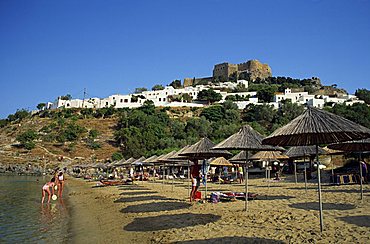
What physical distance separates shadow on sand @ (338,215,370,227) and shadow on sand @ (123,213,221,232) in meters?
3.02

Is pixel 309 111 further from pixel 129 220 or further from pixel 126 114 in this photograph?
pixel 126 114

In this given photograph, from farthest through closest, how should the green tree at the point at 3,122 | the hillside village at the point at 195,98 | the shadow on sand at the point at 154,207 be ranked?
the hillside village at the point at 195,98
the green tree at the point at 3,122
the shadow on sand at the point at 154,207

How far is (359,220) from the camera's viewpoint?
23.9 ft

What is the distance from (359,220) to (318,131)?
298 cm

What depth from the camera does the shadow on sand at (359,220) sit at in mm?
6904

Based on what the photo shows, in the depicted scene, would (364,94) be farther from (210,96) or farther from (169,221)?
(169,221)

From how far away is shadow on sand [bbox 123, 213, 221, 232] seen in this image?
779cm

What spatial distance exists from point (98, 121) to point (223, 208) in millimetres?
71617

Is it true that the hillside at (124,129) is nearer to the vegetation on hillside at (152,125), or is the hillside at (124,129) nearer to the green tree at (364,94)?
the vegetation on hillside at (152,125)

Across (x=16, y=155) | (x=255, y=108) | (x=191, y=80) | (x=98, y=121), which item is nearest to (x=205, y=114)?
(x=255, y=108)

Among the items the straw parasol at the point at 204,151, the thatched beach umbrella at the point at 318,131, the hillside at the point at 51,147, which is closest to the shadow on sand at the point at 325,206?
the straw parasol at the point at 204,151

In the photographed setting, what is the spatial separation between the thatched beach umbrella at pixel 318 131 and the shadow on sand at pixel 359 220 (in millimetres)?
1243

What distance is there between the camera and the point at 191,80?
135 meters

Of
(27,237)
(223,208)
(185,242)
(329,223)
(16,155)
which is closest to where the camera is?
(185,242)
